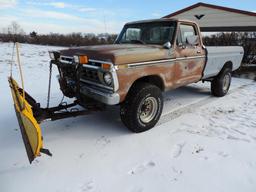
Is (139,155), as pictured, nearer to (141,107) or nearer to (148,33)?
(141,107)

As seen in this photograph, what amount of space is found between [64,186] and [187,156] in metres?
1.81

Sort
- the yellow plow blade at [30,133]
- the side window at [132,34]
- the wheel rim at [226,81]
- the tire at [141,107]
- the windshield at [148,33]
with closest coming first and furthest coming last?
the yellow plow blade at [30,133], the tire at [141,107], the windshield at [148,33], the side window at [132,34], the wheel rim at [226,81]

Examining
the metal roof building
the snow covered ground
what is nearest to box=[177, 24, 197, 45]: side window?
the snow covered ground

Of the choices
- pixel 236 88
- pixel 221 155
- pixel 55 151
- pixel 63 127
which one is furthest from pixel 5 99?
pixel 236 88

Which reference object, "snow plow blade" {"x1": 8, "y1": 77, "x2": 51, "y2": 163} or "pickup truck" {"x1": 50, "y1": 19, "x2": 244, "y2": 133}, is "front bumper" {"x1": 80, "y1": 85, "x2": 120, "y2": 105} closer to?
"pickup truck" {"x1": 50, "y1": 19, "x2": 244, "y2": 133}

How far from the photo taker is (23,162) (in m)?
3.19

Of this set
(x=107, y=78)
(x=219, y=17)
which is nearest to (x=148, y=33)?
(x=107, y=78)

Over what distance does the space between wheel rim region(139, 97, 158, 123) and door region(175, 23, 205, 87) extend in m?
0.87

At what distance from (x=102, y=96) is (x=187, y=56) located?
91.8 inches

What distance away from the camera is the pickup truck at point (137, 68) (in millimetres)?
3484

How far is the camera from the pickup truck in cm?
348

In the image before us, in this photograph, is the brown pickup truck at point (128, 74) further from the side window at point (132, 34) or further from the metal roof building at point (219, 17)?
the metal roof building at point (219, 17)

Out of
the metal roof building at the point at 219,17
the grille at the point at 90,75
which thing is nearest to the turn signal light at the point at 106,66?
the grille at the point at 90,75

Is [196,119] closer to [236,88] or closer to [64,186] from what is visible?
[64,186]
